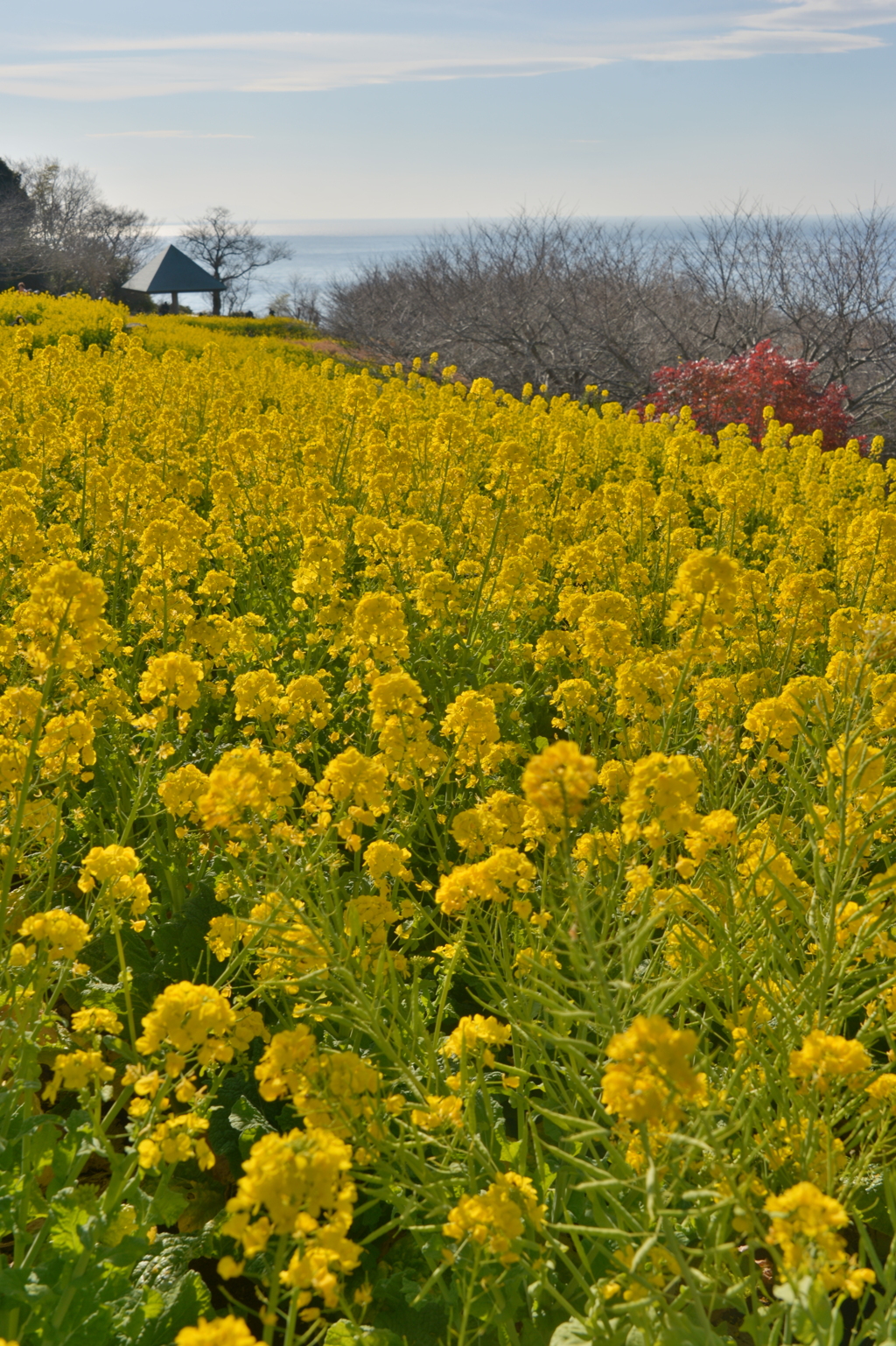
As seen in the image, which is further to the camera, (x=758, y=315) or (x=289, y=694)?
(x=758, y=315)

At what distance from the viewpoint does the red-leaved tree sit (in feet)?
44.7

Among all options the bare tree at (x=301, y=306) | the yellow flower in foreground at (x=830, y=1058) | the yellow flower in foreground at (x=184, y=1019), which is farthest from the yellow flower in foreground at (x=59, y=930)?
the bare tree at (x=301, y=306)

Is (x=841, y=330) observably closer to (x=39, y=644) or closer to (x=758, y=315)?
(x=758, y=315)

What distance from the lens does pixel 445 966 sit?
2.48 meters

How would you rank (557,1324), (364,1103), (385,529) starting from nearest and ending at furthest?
(364,1103) < (557,1324) < (385,529)

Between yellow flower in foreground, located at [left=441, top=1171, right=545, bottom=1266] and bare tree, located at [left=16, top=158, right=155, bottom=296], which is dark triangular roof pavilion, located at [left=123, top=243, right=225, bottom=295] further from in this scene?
yellow flower in foreground, located at [left=441, top=1171, right=545, bottom=1266]

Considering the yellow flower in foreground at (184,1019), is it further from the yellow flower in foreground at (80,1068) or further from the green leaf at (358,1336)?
the green leaf at (358,1336)

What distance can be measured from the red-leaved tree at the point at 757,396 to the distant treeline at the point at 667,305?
1.97m

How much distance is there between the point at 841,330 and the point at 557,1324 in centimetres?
1801

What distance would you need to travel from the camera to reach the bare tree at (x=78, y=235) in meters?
43.7

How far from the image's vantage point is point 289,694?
10.1ft

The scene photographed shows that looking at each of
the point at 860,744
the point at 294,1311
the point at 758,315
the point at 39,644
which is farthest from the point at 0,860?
the point at 758,315

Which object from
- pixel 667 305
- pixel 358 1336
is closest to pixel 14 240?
pixel 667 305

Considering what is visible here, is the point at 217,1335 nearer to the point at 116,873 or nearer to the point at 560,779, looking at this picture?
the point at 560,779
